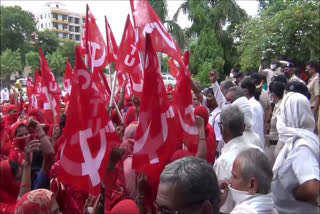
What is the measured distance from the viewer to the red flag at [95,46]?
16.3 ft

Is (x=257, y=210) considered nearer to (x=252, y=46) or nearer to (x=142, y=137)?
(x=142, y=137)

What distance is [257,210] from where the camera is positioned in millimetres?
1999

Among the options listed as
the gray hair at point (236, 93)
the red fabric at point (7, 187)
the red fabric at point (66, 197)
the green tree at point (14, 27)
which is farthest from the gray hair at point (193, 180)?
the green tree at point (14, 27)

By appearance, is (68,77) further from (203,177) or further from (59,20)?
(59,20)

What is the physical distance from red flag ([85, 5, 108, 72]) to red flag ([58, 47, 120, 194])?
175cm

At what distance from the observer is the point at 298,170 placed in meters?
2.86

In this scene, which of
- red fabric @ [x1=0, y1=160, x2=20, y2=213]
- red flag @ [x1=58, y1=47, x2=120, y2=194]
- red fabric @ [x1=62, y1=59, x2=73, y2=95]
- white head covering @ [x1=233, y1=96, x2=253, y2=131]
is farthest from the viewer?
red fabric @ [x1=62, y1=59, x2=73, y2=95]

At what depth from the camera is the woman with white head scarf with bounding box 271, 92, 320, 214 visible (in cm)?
281

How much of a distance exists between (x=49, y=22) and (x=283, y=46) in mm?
113059

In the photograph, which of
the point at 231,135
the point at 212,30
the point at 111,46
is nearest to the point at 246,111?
the point at 231,135

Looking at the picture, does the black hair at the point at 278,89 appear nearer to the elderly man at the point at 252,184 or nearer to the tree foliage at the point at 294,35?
the elderly man at the point at 252,184

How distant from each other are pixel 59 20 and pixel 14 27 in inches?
2148

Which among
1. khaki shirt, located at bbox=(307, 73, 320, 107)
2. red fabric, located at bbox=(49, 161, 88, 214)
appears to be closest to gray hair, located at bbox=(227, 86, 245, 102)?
red fabric, located at bbox=(49, 161, 88, 214)

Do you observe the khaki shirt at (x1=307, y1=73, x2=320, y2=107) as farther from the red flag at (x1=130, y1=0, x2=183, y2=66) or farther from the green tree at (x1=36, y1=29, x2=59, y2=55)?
the green tree at (x1=36, y1=29, x2=59, y2=55)
